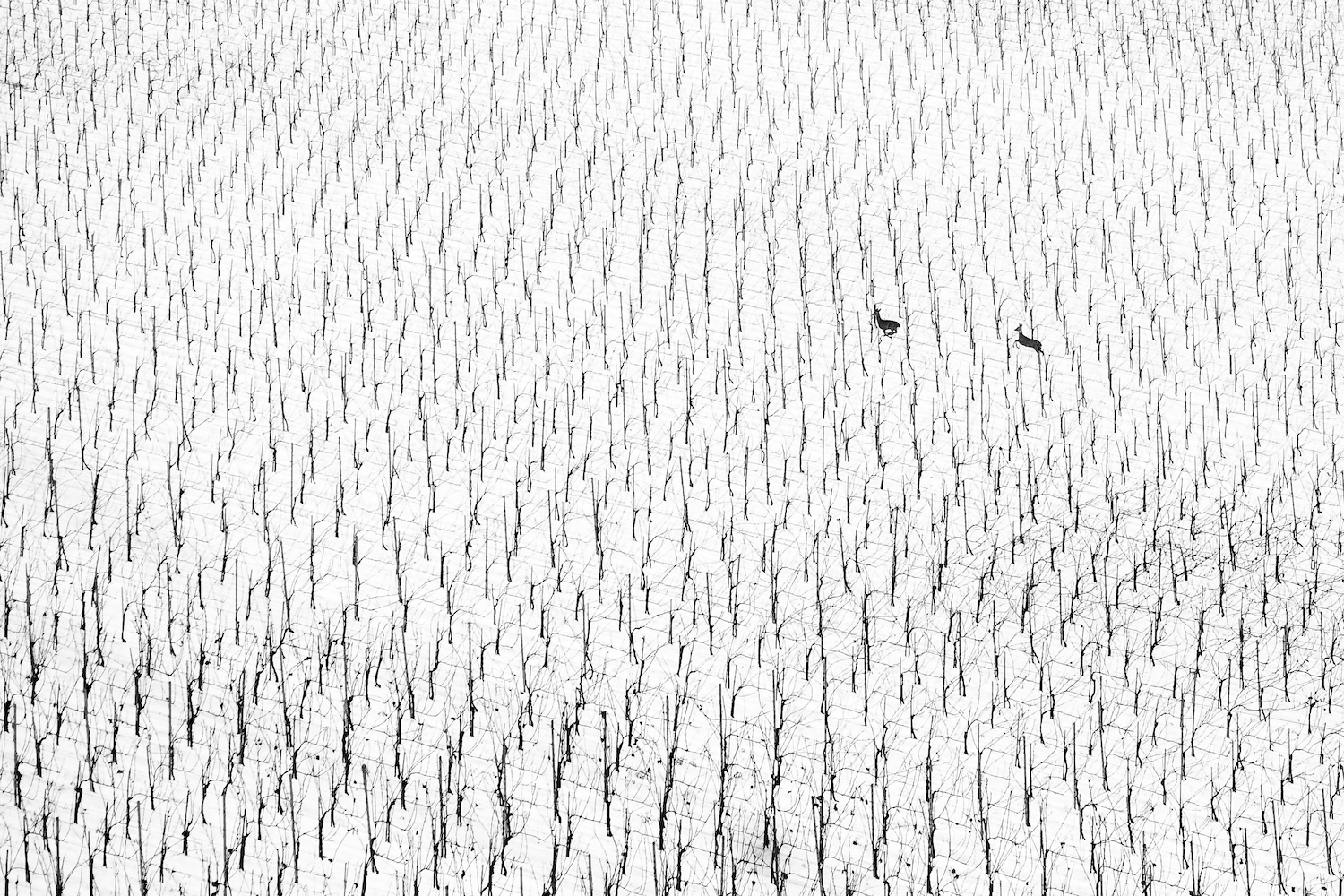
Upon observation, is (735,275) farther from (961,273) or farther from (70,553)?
(70,553)

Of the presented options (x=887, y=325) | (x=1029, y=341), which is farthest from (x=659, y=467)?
(x=1029, y=341)

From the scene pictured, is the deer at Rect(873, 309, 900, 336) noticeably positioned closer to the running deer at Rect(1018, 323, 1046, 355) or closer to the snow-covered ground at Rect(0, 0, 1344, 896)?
the snow-covered ground at Rect(0, 0, 1344, 896)

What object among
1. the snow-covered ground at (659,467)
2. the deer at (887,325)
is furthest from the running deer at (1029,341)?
the deer at (887,325)

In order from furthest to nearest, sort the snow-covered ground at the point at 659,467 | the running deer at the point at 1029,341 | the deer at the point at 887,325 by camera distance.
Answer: the deer at the point at 887,325 < the running deer at the point at 1029,341 < the snow-covered ground at the point at 659,467

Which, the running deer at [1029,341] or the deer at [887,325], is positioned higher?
the deer at [887,325]

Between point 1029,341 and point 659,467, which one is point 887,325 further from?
point 659,467

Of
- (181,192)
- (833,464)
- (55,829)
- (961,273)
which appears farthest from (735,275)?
(55,829)

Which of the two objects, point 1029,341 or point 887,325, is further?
point 887,325

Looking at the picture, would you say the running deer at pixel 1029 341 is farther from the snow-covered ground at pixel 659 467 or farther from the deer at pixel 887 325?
the deer at pixel 887 325

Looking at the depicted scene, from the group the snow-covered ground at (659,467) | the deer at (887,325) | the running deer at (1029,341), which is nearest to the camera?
the snow-covered ground at (659,467)
